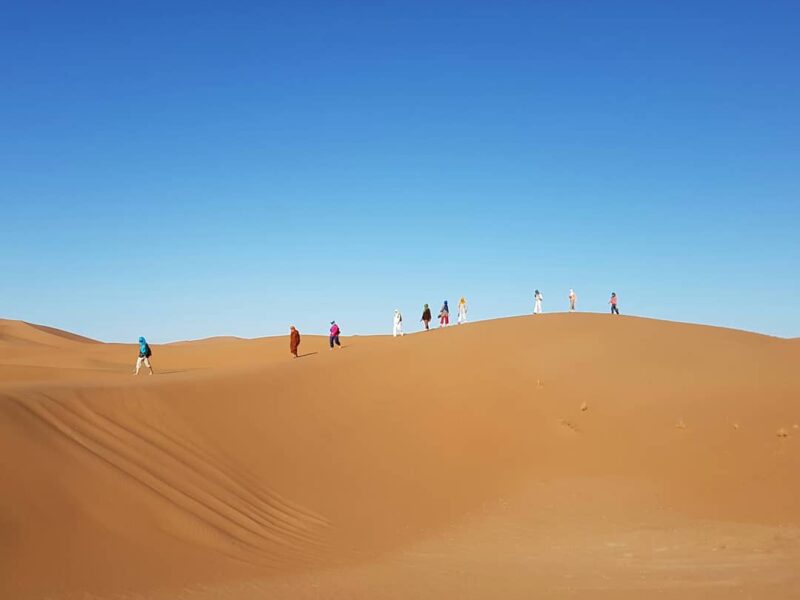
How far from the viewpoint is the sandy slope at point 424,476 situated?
911 cm

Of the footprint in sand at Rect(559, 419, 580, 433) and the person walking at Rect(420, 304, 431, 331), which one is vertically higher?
the person walking at Rect(420, 304, 431, 331)

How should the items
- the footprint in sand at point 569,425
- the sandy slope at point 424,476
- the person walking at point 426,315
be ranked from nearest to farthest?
the sandy slope at point 424,476
the footprint in sand at point 569,425
the person walking at point 426,315

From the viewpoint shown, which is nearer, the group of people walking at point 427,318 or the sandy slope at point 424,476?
the sandy slope at point 424,476

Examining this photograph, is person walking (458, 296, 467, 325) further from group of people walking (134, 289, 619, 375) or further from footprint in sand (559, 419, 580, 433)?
footprint in sand (559, 419, 580, 433)

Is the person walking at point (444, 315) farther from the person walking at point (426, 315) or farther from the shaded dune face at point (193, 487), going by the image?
the shaded dune face at point (193, 487)

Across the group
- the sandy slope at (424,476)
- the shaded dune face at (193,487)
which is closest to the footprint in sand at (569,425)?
the sandy slope at (424,476)

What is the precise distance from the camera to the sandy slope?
29.9 feet

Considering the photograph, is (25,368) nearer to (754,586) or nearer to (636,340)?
(636,340)

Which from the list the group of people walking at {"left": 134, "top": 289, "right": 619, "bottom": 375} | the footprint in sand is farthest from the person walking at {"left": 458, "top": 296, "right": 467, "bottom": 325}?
the footprint in sand

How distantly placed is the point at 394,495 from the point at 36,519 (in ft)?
21.9

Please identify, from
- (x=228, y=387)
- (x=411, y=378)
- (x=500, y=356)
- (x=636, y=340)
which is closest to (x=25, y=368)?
(x=228, y=387)

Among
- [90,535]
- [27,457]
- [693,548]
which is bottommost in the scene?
[693,548]

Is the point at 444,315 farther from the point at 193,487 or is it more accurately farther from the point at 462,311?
the point at 193,487

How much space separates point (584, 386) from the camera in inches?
717
